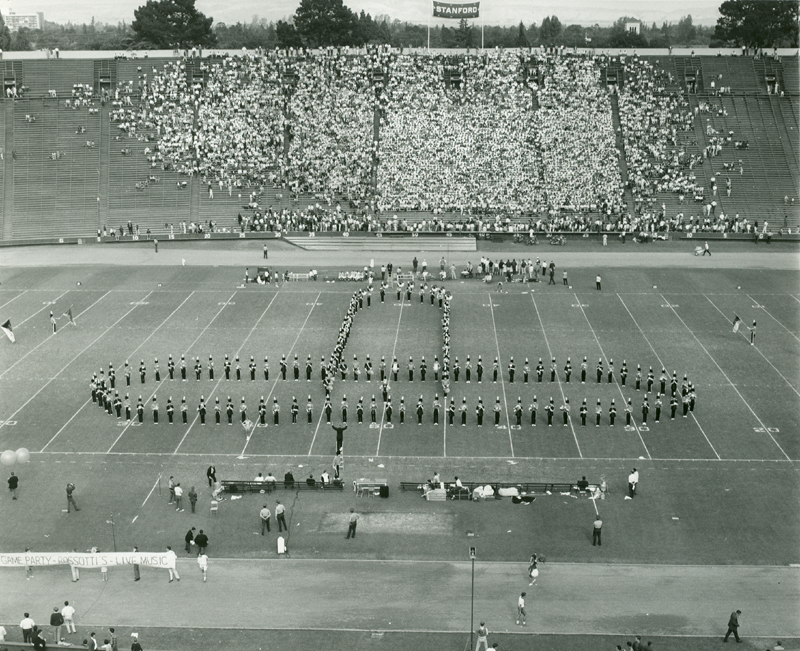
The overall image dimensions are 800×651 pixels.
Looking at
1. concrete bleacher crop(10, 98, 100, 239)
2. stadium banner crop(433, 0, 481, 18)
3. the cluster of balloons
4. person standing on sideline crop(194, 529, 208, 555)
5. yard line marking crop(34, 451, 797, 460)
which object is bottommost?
person standing on sideline crop(194, 529, 208, 555)

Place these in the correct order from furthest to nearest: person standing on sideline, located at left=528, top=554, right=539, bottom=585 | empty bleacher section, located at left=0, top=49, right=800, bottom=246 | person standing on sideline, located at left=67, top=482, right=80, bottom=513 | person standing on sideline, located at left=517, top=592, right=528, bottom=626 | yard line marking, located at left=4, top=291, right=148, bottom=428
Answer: empty bleacher section, located at left=0, top=49, right=800, bottom=246
yard line marking, located at left=4, top=291, right=148, bottom=428
person standing on sideline, located at left=67, top=482, right=80, bottom=513
person standing on sideline, located at left=528, top=554, right=539, bottom=585
person standing on sideline, located at left=517, top=592, right=528, bottom=626

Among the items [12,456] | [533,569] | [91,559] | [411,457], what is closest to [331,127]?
[411,457]

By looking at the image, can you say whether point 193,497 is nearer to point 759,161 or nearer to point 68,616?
point 68,616

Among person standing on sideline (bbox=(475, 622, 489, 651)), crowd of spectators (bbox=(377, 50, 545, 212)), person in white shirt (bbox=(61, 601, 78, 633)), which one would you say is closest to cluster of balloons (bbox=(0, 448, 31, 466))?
person in white shirt (bbox=(61, 601, 78, 633))

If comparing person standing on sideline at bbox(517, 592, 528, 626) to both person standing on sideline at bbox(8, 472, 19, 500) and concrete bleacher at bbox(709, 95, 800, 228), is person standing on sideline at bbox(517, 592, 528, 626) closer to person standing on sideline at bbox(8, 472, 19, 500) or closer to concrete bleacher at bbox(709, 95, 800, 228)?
person standing on sideline at bbox(8, 472, 19, 500)

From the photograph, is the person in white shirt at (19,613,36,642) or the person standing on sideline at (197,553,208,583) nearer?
the person in white shirt at (19,613,36,642)

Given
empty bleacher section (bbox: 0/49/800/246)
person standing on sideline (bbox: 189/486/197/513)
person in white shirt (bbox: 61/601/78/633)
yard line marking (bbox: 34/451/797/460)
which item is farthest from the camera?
empty bleacher section (bbox: 0/49/800/246)

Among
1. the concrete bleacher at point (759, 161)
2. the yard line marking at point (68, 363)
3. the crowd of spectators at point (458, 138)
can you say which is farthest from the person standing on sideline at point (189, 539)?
the concrete bleacher at point (759, 161)
